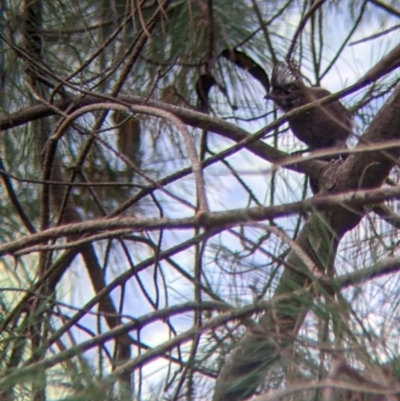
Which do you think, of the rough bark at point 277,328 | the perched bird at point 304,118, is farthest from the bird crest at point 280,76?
the rough bark at point 277,328

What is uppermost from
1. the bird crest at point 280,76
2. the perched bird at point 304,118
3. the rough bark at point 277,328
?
the bird crest at point 280,76

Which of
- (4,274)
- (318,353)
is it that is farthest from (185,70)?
(318,353)

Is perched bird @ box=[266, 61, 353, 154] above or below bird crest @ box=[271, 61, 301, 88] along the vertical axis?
below

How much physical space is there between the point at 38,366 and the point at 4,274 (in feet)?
3.62

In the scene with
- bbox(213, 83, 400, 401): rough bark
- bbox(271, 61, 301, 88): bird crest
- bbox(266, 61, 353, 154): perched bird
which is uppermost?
bbox(271, 61, 301, 88): bird crest

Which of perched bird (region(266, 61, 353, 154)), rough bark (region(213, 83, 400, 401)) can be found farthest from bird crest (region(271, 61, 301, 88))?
rough bark (region(213, 83, 400, 401))

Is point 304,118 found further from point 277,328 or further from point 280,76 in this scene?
point 277,328

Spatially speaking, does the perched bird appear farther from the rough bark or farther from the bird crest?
the rough bark

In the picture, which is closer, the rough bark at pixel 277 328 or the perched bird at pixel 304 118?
the rough bark at pixel 277 328

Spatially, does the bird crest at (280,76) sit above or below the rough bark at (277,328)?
above

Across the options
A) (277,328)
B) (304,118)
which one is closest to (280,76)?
(304,118)

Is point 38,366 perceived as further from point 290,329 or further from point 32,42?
point 32,42

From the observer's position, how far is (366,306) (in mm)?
850

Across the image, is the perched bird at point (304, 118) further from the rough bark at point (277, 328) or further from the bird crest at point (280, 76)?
the rough bark at point (277, 328)
